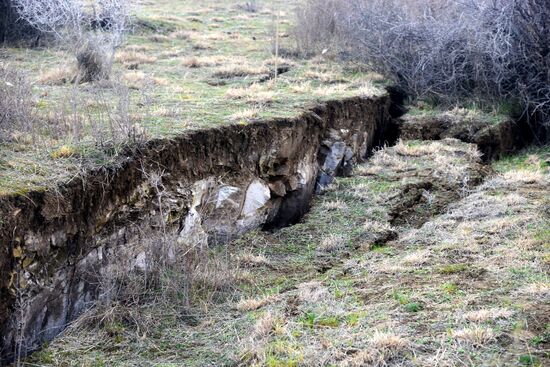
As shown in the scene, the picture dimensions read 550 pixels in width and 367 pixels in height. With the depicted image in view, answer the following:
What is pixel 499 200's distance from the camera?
9.12 m

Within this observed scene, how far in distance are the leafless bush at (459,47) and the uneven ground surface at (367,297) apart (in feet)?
13.0

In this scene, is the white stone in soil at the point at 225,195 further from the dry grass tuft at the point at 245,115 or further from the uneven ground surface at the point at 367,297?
the dry grass tuft at the point at 245,115

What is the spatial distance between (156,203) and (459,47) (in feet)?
29.0

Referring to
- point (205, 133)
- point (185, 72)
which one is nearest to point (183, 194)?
point (205, 133)

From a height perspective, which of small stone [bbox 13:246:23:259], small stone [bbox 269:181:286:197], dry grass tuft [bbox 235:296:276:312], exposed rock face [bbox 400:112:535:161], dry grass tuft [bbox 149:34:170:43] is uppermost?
dry grass tuft [bbox 149:34:170:43]

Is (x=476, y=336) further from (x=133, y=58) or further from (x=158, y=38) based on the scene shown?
(x=158, y=38)

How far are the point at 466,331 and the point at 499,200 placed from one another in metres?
4.64

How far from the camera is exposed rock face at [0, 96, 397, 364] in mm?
5789

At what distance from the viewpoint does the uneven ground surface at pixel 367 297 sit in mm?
4969

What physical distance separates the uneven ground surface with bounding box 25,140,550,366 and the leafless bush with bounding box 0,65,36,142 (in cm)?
272

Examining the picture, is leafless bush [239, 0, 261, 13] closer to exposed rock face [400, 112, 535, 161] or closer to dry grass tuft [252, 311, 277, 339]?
exposed rock face [400, 112, 535, 161]

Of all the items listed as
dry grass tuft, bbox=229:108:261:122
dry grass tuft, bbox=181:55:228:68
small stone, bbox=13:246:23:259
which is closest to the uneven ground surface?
small stone, bbox=13:246:23:259

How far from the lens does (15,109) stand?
7.59 m

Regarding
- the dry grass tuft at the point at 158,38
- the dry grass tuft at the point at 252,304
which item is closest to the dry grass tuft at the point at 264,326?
the dry grass tuft at the point at 252,304
